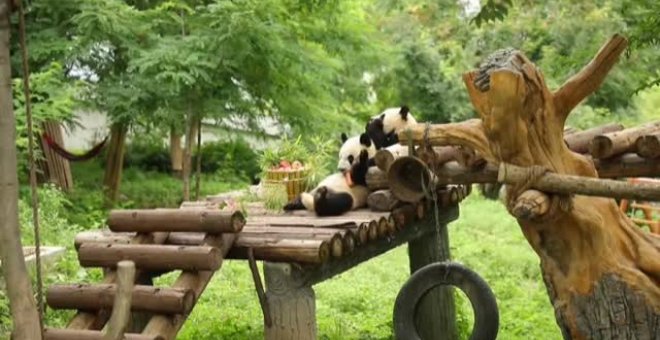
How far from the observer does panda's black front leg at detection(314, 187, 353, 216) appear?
16.3ft

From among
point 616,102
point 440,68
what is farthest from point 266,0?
point 616,102

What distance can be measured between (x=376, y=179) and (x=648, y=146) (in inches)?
69.6

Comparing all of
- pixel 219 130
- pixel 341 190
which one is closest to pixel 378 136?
pixel 341 190

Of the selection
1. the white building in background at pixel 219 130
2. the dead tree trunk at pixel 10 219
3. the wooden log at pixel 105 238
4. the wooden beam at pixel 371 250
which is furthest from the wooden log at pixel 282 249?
the white building in background at pixel 219 130

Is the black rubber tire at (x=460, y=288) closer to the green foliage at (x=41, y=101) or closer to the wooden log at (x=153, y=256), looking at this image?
the wooden log at (x=153, y=256)

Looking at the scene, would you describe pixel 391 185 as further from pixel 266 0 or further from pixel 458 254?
pixel 458 254

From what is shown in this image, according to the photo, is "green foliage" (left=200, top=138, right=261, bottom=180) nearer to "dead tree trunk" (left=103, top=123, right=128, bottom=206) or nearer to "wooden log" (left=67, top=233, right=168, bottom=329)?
"dead tree trunk" (left=103, top=123, right=128, bottom=206)

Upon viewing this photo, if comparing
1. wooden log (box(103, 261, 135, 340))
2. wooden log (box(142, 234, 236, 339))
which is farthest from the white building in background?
wooden log (box(103, 261, 135, 340))

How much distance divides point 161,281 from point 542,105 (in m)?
5.28

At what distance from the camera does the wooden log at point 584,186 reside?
3.14 meters

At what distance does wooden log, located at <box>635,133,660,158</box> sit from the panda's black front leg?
1.82m

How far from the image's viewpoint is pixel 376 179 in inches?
201

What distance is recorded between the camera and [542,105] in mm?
3328

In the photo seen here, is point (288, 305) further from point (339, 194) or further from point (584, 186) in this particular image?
point (584, 186)
